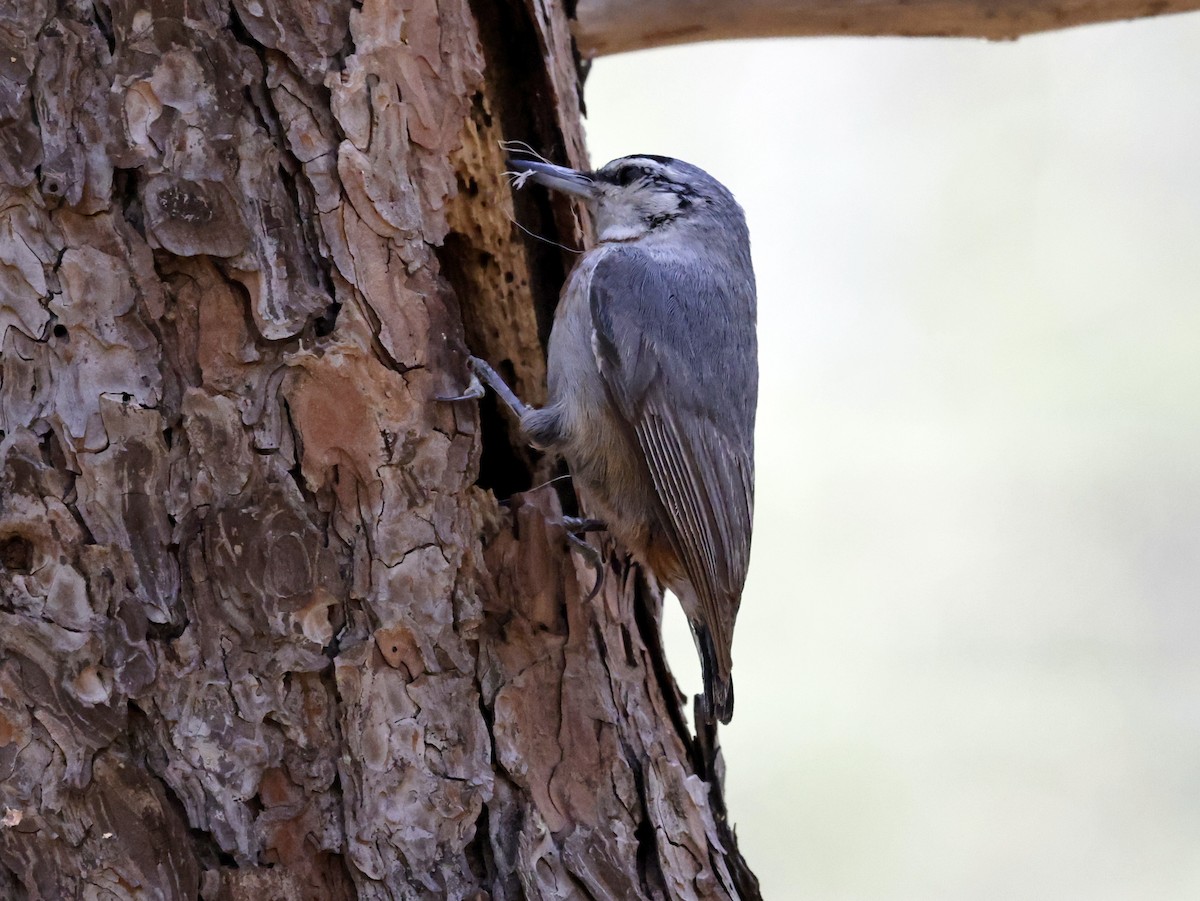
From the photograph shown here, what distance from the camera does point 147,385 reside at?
187 centimetres

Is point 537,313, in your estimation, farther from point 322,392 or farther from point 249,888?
point 249,888

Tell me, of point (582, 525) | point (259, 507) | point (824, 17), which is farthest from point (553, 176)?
point (259, 507)

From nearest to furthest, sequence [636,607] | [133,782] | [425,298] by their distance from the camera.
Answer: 1. [133,782]
2. [425,298]
3. [636,607]

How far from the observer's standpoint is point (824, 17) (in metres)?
2.86

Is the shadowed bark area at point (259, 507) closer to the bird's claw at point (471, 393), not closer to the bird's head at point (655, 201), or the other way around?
the bird's claw at point (471, 393)

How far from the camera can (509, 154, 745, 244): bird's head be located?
2.80m

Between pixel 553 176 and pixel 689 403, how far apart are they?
0.56 metres

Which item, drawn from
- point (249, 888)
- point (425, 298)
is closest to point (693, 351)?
point (425, 298)

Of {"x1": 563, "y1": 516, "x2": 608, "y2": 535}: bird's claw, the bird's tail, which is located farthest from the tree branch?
the bird's tail

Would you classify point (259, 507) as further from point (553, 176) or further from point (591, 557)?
point (553, 176)

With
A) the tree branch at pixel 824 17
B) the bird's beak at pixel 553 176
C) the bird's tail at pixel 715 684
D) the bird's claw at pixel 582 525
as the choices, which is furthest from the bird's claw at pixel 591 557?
the tree branch at pixel 824 17

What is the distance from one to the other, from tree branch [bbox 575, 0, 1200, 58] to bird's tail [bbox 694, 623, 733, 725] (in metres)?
1.42

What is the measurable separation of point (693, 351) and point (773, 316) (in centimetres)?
239

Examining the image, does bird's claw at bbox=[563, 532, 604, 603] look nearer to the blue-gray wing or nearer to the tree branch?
the blue-gray wing
